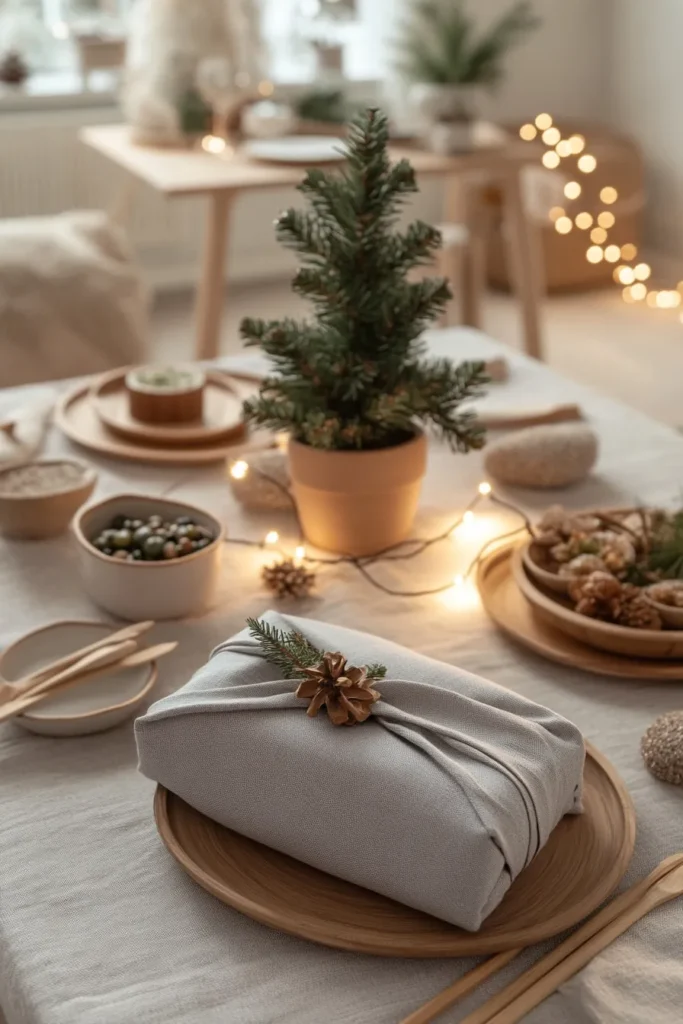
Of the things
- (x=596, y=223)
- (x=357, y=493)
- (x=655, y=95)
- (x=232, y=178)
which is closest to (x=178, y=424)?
(x=357, y=493)

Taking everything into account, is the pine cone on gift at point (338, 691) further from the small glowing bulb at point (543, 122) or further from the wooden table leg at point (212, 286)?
the small glowing bulb at point (543, 122)

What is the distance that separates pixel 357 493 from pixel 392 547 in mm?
83

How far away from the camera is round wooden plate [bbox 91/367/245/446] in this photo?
154 cm

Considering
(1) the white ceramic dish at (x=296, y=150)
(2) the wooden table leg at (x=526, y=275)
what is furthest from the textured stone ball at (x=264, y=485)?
(2) the wooden table leg at (x=526, y=275)

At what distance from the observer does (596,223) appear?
177 inches

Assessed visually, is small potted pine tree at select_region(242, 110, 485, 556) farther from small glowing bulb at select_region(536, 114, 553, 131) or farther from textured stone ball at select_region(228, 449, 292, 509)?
small glowing bulb at select_region(536, 114, 553, 131)

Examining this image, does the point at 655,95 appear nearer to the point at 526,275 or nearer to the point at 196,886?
the point at 526,275

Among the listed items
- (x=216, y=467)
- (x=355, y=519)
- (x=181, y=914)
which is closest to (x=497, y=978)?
(x=181, y=914)

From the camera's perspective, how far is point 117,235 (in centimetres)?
307

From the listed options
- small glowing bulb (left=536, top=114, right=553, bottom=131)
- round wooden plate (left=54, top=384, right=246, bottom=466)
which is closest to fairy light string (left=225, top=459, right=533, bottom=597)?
round wooden plate (left=54, top=384, right=246, bottom=466)

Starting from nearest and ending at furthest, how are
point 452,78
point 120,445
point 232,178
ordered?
point 120,445 → point 232,178 → point 452,78

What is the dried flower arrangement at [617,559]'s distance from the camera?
3.71 ft

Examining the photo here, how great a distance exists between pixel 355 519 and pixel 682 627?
0.34 m

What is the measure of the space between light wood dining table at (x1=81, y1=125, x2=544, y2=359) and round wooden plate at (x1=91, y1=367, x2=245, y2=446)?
49.1 inches
